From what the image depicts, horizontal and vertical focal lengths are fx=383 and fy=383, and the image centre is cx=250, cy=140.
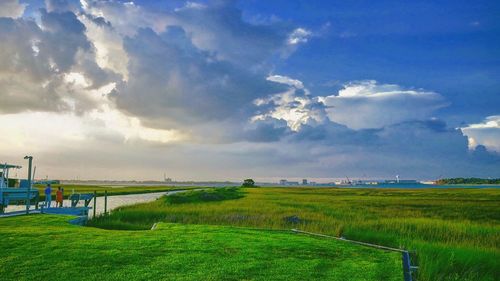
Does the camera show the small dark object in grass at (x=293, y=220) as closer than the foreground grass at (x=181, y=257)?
No

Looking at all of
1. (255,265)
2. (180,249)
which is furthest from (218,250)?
(255,265)

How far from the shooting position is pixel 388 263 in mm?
12219

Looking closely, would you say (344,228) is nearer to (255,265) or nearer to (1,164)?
(255,265)

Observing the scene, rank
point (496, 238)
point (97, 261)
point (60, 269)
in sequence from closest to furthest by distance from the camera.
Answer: point (60, 269) < point (97, 261) < point (496, 238)

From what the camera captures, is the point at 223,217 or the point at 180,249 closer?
the point at 180,249

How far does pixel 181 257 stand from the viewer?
11414 millimetres

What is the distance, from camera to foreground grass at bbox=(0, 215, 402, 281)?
9.84 m

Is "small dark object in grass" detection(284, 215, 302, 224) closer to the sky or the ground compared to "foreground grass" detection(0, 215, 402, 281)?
closer to the ground

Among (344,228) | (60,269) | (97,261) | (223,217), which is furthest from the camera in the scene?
(223,217)

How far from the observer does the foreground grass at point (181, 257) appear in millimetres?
9836

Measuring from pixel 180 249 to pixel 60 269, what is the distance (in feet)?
12.0

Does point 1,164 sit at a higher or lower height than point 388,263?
higher

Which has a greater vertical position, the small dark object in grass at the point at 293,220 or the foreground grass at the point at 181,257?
the foreground grass at the point at 181,257

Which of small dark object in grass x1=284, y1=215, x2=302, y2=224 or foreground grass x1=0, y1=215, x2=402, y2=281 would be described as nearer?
foreground grass x1=0, y1=215, x2=402, y2=281
